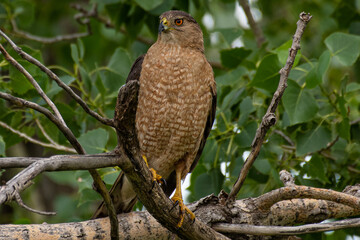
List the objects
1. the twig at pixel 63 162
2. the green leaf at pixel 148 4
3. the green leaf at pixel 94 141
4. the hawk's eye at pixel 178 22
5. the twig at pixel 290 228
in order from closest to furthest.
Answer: the twig at pixel 63 162 → the twig at pixel 290 228 → the green leaf at pixel 94 141 → the hawk's eye at pixel 178 22 → the green leaf at pixel 148 4

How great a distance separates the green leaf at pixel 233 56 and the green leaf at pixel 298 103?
66 centimetres

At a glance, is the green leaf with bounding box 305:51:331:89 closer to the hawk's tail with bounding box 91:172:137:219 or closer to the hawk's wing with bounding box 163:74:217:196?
the hawk's wing with bounding box 163:74:217:196

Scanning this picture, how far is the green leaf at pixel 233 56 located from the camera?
4.46 meters

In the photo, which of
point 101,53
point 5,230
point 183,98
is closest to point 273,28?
point 101,53

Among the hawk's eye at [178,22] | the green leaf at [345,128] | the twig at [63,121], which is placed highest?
the hawk's eye at [178,22]

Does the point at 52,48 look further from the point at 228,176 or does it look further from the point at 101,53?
the point at 228,176

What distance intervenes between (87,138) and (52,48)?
4.51 metres

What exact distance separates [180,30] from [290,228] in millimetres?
1942

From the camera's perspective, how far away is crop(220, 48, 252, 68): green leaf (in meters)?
4.46

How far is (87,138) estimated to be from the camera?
12.9 ft


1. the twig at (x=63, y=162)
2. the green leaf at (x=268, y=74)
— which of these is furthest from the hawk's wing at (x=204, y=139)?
the twig at (x=63, y=162)

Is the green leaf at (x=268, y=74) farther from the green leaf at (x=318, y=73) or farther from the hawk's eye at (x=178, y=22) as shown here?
the hawk's eye at (x=178, y=22)

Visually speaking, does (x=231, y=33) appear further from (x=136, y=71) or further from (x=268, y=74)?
(x=136, y=71)

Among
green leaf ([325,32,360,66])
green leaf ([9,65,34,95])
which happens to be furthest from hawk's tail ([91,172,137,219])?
green leaf ([325,32,360,66])
